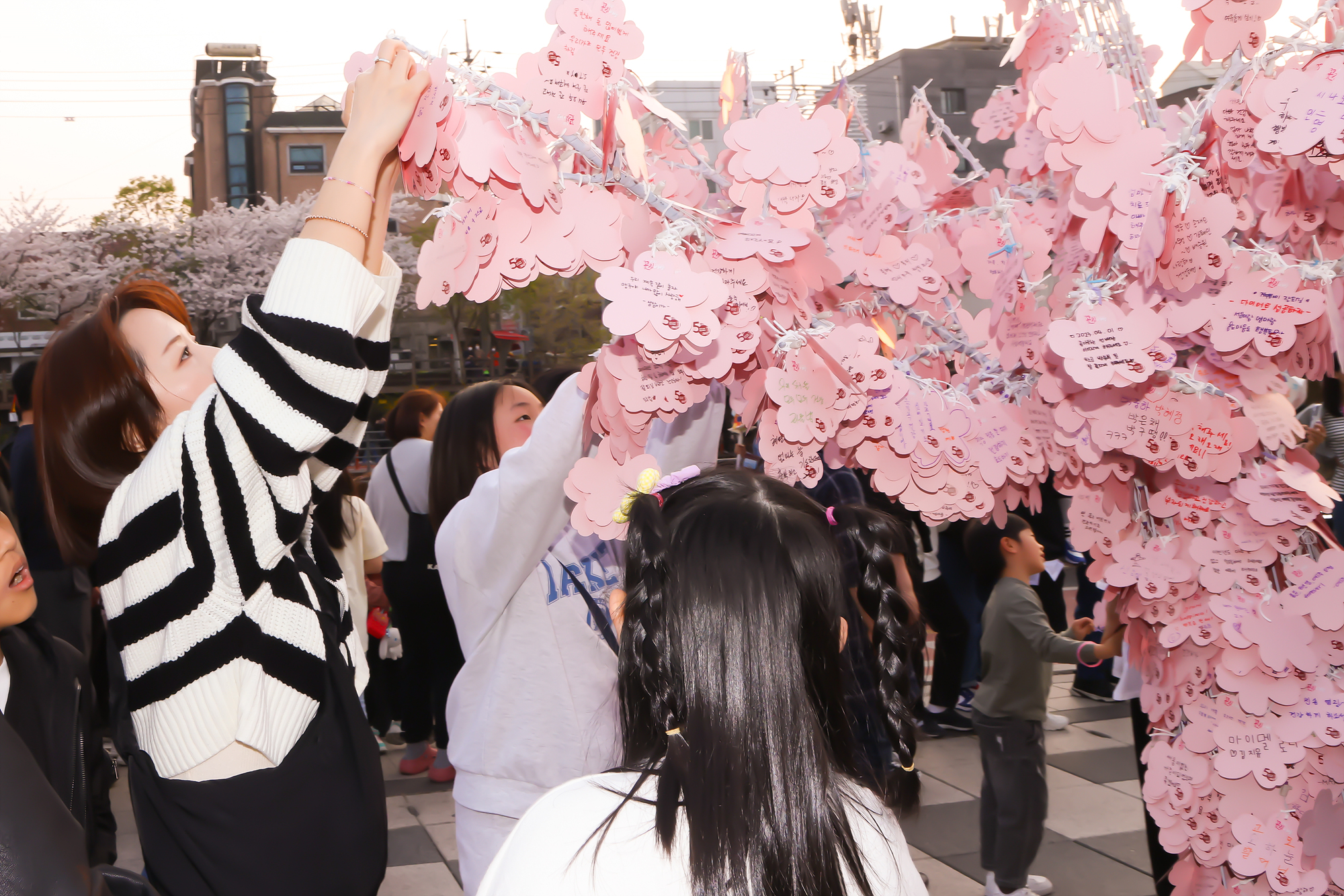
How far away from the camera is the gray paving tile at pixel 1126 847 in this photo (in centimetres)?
327

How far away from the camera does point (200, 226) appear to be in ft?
57.9

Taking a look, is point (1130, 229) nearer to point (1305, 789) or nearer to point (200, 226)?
point (1305, 789)

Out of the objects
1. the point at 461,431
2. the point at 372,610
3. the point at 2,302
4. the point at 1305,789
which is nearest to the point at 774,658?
the point at 1305,789

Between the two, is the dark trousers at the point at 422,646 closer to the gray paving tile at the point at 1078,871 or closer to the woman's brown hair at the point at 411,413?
the woman's brown hair at the point at 411,413

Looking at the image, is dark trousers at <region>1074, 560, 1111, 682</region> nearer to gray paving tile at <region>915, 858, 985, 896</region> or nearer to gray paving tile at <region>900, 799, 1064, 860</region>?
gray paving tile at <region>900, 799, 1064, 860</region>

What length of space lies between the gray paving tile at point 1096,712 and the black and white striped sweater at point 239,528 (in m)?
4.51

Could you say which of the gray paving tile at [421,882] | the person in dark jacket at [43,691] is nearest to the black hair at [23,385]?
the gray paving tile at [421,882]

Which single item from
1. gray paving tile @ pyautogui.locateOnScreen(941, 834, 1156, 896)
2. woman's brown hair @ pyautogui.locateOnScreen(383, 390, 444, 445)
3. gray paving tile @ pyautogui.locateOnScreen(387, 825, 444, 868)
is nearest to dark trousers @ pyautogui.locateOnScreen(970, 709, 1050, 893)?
gray paving tile @ pyautogui.locateOnScreen(941, 834, 1156, 896)

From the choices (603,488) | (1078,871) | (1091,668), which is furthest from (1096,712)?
(603,488)

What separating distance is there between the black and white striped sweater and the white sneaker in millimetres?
2457

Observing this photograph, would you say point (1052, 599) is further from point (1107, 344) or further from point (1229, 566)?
point (1107, 344)

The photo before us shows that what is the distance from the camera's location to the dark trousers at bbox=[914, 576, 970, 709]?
4.77m

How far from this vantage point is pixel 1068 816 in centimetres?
369

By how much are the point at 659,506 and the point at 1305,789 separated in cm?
119
